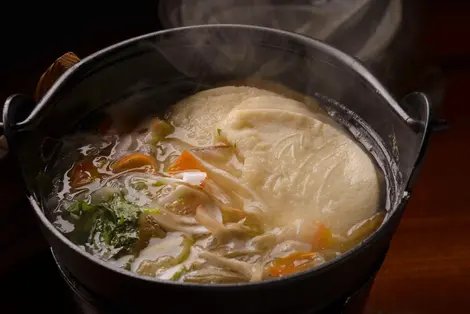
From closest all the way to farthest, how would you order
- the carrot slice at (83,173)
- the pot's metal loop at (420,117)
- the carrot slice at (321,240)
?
the pot's metal loop at (420,117), the carrot slice at (321,240), the carrot slice at (83,173)

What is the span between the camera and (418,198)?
A: 7.19ft

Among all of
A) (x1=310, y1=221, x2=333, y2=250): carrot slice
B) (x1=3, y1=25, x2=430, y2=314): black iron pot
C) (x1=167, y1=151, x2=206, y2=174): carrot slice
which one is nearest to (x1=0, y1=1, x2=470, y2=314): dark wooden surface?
(x1=3, y1=25, x2=430, y2=314): black iron pot

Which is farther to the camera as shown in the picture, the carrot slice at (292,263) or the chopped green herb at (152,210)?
the chopped green herb at (152,210)

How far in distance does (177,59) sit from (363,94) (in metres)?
0.61

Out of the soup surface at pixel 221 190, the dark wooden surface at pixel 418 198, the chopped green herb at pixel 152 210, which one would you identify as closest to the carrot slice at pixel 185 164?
the soup surface at pixel 221 190

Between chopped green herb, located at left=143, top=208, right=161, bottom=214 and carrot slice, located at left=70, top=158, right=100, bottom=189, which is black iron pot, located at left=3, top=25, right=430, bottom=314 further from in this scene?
chopped green herb, located at left=143, top=208, right=161, bottom=214

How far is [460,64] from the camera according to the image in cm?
269

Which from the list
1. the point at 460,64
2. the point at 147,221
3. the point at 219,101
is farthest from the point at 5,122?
the point at 460,64

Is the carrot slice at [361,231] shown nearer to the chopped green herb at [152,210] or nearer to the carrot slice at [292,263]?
the carrot slice at [292,263]

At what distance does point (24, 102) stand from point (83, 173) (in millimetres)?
272

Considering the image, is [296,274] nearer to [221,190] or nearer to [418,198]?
[221,190]

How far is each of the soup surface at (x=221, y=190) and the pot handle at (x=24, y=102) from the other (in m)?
0.17

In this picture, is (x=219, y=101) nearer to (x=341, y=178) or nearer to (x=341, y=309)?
(x=341, y=178)

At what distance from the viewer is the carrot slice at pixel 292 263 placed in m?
1.31
